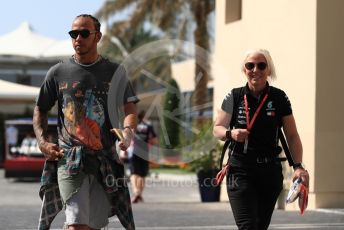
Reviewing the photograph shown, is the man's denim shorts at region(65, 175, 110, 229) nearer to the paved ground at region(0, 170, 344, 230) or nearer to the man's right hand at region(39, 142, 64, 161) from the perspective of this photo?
the man's right hand at region(39, 142, 64, 161)

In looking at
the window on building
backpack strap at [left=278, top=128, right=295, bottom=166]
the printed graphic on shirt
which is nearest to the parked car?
the window on building

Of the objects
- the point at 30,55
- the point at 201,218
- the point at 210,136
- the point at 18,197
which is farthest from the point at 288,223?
the point at 30,55

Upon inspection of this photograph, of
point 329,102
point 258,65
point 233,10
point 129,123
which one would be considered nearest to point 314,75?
point 329,102

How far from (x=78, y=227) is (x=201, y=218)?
6.52 metres

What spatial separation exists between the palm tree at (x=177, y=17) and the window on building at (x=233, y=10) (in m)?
10.0

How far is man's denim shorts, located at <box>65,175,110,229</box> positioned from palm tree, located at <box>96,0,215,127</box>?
21.3 metres

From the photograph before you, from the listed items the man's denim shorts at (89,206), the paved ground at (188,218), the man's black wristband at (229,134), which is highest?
the man's black wristband at (229,134)

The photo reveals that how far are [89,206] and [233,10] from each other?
11542 mm

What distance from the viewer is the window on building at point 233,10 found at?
650 inches

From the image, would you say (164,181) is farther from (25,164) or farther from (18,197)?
(18,197)

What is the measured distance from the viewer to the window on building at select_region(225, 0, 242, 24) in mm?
16516

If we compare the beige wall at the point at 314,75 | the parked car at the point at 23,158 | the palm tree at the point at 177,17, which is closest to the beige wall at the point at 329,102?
the beige wall at the point at 314,75

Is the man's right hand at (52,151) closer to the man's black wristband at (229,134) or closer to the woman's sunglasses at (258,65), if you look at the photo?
the man's black wristband at (229,134)

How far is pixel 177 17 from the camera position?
1109 inches
